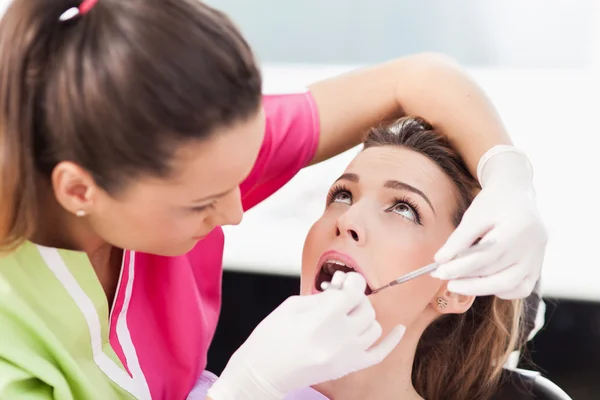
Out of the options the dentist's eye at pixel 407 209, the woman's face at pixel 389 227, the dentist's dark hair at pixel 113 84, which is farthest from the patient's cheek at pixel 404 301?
the dentist's dark hair at pixel 113 84

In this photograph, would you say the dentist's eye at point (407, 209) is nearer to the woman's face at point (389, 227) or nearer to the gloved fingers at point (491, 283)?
the woman's face at point (389, 227)

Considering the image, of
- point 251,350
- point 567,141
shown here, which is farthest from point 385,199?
point 567,141

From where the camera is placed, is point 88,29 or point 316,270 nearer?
point 88,29

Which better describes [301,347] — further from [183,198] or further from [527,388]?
[527,388]

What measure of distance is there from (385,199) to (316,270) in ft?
A: 0.55

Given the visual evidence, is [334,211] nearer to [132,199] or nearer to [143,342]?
[143,342]

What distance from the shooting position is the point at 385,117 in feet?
4.29

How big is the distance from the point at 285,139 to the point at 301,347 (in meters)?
0.41

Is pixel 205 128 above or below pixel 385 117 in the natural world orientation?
above

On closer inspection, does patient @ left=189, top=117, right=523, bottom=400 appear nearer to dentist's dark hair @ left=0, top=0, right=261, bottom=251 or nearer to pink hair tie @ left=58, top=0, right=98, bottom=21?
dentist's dark hair @ left=0, top=0, right=261, bottom=251

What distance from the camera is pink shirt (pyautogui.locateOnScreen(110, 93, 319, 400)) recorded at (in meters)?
1.08

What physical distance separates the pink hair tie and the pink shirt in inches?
15.3

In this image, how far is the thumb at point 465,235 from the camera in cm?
104

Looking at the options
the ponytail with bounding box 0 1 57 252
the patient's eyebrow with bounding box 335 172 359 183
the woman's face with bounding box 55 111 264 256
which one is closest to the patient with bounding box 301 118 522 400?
the patient's eyebrow with bounding box 335 172 359 183
